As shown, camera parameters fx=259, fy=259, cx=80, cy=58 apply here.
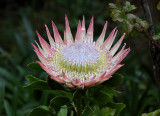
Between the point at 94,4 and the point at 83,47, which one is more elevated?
the point at 94,4

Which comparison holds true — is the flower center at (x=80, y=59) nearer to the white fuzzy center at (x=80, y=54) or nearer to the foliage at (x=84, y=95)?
the white fuzzy center at (x=80, y=54)

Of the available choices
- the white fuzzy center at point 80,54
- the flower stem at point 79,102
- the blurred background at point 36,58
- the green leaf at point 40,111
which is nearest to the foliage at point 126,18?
the blurred background at point 36,58

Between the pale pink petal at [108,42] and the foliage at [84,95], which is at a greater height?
the pale pink petal at [108,42]

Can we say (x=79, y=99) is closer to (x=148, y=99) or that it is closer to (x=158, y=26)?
(x=158, y=26)

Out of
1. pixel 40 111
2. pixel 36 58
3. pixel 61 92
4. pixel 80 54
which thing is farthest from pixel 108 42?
pixel 36 58

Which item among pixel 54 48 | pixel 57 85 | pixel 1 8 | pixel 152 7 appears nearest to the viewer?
pixel 57 85

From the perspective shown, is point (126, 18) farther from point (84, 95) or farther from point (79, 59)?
point (84, 95)

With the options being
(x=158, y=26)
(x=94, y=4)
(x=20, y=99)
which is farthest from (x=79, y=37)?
(x=94, y=4)

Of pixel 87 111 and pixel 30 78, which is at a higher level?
pixel 30 78
